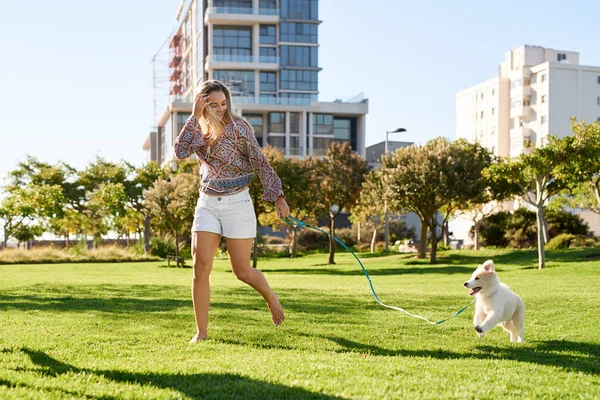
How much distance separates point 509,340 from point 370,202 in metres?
30.8

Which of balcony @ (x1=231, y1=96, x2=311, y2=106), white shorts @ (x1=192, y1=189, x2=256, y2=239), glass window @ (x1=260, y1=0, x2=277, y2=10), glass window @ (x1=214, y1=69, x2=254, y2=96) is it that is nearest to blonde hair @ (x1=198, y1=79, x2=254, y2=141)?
white shorts @ (x1=192, y1=189, x2=256, y2=239)

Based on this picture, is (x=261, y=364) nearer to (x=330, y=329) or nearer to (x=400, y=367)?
(x=400, y=367)

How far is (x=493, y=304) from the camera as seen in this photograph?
6.52 m

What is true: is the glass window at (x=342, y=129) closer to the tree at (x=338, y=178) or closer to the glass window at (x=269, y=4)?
the glass window at (x=269, y=4)

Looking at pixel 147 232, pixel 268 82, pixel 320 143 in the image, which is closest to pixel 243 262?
pixel 147 232

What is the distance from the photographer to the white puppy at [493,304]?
21.3 feet

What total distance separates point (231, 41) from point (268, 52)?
4.57 meters

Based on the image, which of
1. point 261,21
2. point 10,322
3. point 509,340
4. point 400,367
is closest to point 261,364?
point 400,367

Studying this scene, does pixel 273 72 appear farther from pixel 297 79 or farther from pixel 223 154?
pixel 223 154

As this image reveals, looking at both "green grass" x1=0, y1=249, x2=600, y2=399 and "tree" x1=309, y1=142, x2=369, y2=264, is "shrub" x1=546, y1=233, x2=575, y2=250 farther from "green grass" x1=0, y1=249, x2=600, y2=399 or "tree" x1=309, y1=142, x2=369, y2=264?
"green grass" x1=0, y1=249, x2=600, y2=399

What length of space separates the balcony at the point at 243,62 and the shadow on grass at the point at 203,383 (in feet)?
254

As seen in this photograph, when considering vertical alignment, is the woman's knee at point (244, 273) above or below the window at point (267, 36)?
below

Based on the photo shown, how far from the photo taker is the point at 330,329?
7410mm

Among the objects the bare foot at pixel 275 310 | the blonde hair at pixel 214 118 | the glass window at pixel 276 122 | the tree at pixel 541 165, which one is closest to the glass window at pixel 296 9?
the glass window at pixel 276 122
